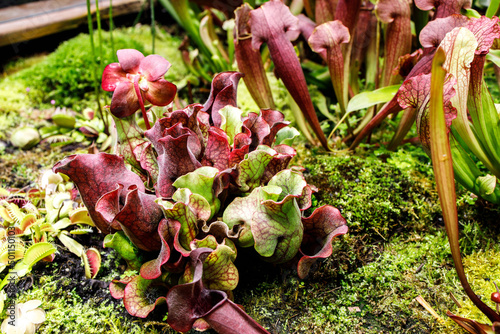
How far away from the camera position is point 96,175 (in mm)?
1280

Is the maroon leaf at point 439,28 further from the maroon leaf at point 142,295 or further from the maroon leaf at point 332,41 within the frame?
the maroon leaf at point 142,295

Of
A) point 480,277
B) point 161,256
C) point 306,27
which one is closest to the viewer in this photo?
point 161,256

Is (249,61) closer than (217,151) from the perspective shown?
No

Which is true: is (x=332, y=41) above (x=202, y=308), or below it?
above

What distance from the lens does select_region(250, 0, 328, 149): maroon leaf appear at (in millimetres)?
1649

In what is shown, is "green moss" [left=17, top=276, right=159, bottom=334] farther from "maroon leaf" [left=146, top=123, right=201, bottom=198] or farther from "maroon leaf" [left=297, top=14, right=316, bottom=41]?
"maroon leaf" [left=297, top=14, right=316, bottom=41]

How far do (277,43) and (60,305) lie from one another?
4.86 feet

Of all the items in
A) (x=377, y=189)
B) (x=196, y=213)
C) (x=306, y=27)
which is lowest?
(x=377, y=189)

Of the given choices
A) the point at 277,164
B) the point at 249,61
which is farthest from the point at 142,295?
the point at 249,61

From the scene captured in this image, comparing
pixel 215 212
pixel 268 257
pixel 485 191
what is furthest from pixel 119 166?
pixel 485 191

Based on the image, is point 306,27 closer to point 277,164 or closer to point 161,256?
point 277,164

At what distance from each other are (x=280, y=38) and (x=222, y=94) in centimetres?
43

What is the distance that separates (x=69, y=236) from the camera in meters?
1.61

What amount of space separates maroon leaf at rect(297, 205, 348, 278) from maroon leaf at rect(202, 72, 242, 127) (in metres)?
0.59
